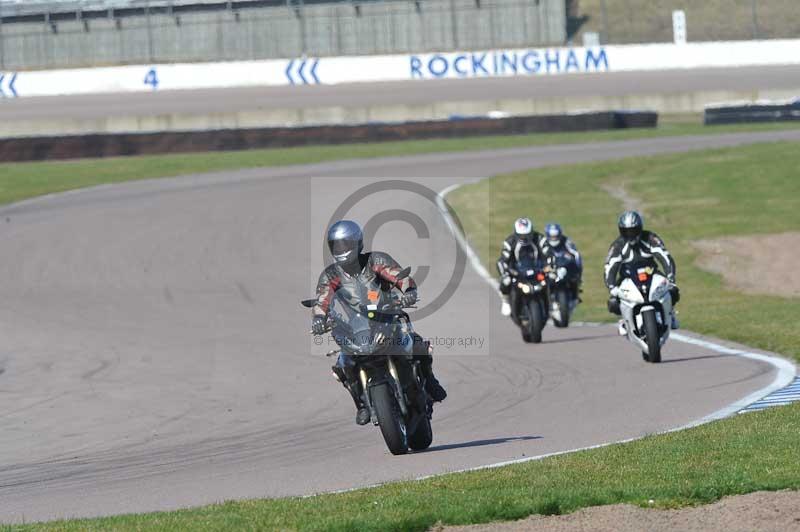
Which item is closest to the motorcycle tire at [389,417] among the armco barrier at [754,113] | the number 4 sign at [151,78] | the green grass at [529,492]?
the green grass at [529,492]

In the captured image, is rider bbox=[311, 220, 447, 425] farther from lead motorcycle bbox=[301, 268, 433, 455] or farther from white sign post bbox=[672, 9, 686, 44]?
white sign post bbox=[672, 9, 686, 44]

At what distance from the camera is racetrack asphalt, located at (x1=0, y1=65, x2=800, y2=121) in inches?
2116

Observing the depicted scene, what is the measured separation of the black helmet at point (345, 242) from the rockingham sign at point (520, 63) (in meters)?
49.3

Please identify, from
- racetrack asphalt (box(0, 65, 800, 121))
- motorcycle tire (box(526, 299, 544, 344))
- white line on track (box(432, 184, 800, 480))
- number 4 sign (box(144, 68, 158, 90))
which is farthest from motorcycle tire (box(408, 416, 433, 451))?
number 4 sign (box(144, 68, 158, 90))

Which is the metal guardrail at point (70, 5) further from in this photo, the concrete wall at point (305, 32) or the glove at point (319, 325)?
the glove at point (319, 325)

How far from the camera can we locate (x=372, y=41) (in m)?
64.7

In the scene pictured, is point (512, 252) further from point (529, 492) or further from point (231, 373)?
point (529, 492)

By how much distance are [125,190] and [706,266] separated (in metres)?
17.4

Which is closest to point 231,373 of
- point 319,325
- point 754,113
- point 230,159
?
point 319,325

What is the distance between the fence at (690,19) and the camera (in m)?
61.7

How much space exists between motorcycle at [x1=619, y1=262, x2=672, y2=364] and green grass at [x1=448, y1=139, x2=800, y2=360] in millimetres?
4705

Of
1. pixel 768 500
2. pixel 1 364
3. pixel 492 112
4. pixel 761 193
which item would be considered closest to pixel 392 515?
pixel 768 500

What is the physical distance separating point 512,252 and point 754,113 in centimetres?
3137

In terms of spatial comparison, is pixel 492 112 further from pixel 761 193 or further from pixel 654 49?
pixel 761 193
